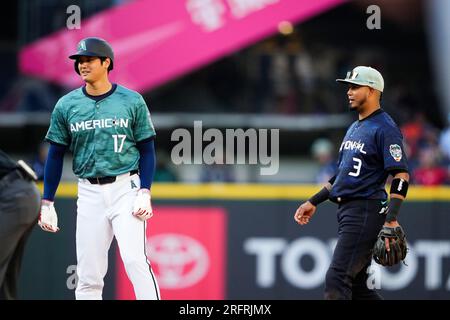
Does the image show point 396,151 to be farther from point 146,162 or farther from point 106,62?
point 106,62

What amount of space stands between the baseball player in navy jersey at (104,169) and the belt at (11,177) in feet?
0.89

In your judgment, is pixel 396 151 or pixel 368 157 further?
pixel 368 157

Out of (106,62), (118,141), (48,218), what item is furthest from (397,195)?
(48,218)

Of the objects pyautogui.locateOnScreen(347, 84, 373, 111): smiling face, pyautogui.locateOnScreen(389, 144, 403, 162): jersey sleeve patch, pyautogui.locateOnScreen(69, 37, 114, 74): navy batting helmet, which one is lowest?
pyautogui.locateOnScreen(389, 144, 403, 162): jersey sleeve patch

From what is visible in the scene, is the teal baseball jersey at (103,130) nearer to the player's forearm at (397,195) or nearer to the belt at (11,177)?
the belt at (11,177)

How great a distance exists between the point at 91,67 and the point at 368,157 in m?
2.04

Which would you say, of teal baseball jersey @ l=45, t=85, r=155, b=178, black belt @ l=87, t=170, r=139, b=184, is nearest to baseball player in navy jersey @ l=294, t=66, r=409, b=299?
A: teal baseball jersey @ l=45, t=85, r=155, b=178

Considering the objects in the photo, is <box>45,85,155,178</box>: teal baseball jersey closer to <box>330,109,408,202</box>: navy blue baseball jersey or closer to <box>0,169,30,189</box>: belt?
<box>0,169,30,189</box>: belt

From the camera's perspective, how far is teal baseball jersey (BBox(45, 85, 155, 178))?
21.6 feet

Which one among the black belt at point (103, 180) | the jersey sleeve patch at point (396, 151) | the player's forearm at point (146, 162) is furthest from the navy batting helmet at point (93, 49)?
the jersey sleeve patch at point (396, 151)

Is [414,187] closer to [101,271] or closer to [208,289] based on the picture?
[208,289]

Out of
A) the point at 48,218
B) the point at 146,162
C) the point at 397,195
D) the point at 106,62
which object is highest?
the point at 106,62

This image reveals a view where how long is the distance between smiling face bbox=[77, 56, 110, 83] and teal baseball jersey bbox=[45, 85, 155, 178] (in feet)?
0.53

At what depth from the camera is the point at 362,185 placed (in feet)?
21.8
